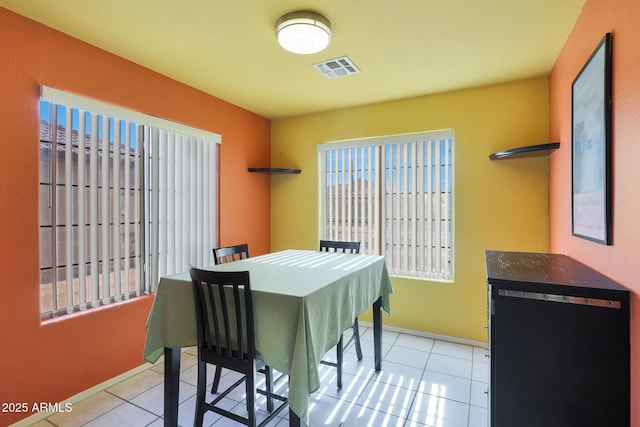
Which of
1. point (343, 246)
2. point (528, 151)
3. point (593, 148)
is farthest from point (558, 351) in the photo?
point (343, 246)

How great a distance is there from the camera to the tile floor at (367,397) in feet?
6.65

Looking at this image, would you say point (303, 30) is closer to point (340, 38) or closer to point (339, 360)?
point (340, 38)

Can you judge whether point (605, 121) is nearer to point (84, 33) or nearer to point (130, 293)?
point (84, 33)

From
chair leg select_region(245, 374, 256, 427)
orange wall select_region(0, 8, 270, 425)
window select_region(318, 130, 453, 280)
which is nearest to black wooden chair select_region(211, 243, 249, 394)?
orange wall select_region(0, 8, 270, 425)

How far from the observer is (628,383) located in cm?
122

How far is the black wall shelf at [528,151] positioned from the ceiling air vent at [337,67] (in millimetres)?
1503

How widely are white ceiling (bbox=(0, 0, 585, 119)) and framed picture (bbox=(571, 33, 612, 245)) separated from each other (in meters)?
0.56

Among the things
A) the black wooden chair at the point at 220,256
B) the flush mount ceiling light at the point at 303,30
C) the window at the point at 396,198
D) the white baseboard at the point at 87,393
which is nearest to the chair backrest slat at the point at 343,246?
the window at the point at 396,198

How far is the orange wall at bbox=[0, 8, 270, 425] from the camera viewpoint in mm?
1904

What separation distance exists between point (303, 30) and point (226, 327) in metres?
1.85

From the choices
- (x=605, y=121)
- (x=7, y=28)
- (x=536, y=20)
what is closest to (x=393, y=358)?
(x=605, y=121)

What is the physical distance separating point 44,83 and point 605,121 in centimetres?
332

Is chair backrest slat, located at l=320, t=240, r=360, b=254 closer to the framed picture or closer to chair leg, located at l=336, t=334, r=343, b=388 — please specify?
chair leg, located at l=336, t=334, r=343, b=388

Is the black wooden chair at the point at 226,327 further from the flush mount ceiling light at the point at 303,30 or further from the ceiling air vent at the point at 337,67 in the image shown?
the ceiling air vent at the point at 337,67
